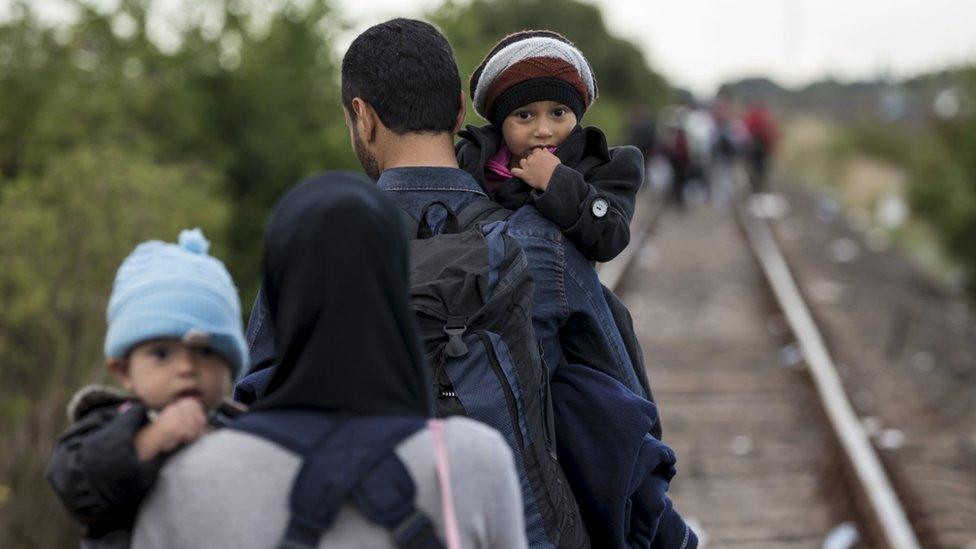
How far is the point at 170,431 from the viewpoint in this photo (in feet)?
7.00

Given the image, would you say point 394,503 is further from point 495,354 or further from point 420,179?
point 420,179

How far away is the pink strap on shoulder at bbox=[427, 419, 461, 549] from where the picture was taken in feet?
7.03

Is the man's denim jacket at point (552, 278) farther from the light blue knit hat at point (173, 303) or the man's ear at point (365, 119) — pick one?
the light blue knit hat at point (173, 303)

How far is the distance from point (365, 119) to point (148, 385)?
103 cm

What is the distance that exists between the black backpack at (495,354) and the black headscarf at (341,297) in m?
0.55

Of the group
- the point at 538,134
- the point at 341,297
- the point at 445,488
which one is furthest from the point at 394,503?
the point at 538,134

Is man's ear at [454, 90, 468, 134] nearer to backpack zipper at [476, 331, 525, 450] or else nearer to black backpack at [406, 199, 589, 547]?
black backpack at [406, 199, 589, 547]

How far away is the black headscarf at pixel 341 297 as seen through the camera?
2.15 meters

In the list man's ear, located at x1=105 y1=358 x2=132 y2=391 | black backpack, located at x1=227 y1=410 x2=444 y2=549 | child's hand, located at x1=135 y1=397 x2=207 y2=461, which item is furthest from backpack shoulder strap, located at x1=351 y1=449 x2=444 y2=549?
man's ear, located at x1=105 y1=358 x2=132 y2=391

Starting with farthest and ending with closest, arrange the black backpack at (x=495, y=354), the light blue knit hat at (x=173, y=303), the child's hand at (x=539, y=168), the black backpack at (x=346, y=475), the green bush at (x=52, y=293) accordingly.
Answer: the green bush at (x=52, y=293)
the child's hand at (x=539, y=168)
the black backpack at (x=495, y=354)
the light blue knit hat at (x=173, y=303)
the black backpack at (x=346, y=475)

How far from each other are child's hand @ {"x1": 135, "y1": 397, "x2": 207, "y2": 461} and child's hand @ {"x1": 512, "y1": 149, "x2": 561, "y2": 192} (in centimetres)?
118

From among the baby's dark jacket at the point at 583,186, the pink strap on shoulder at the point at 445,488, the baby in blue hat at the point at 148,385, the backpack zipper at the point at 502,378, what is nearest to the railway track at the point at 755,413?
the baby's dark jacket at the point at 583,186

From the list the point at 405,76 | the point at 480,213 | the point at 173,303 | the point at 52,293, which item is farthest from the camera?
the point at 52,293

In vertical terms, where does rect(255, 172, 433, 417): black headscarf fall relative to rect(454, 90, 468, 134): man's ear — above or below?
below
